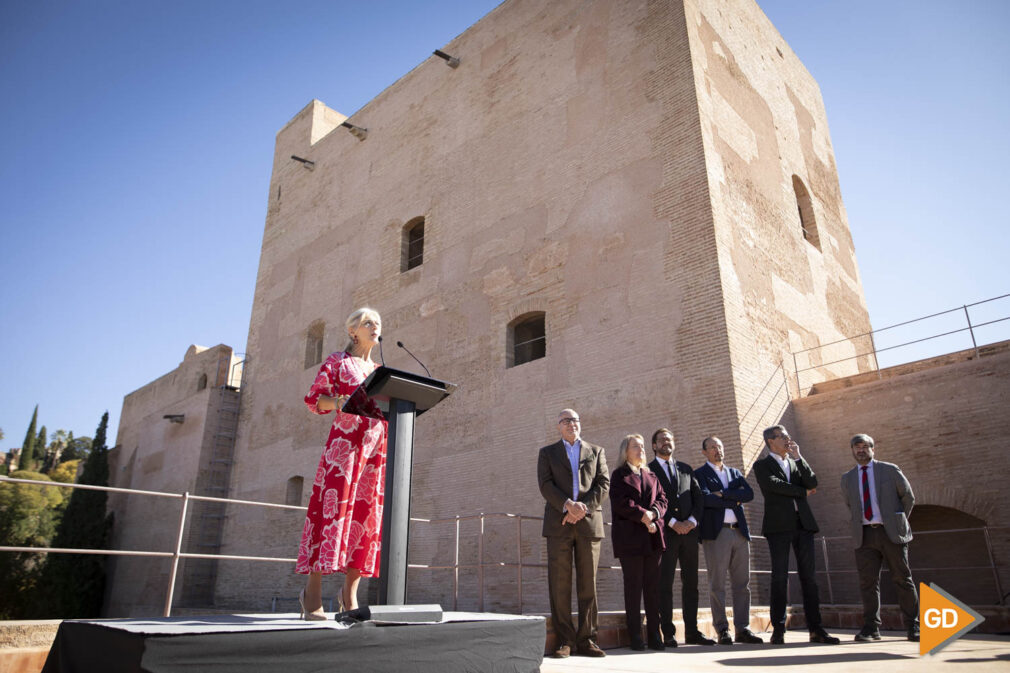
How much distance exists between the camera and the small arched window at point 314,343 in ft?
49.5

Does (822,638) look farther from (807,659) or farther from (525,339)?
(525,339)

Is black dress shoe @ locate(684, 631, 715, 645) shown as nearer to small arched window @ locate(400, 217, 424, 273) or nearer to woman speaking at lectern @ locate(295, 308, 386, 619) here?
woman speaking at lectern @ locate(295, 308, 386, 619)

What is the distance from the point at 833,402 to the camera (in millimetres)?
9523

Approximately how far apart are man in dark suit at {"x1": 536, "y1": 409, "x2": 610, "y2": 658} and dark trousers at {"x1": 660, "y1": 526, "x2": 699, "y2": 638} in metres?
0.88

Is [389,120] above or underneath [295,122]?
underneath

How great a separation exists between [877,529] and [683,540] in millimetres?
1605

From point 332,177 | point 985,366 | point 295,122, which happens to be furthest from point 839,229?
point 295,122

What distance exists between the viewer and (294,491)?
14.1 metres

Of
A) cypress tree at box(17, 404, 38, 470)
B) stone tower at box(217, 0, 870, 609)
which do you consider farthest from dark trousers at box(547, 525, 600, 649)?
cypress tree at box(17, 404, 38, 470)

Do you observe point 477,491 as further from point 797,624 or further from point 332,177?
point 332,177

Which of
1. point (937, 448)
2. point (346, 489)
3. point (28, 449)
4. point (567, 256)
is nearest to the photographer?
point (346, 489)

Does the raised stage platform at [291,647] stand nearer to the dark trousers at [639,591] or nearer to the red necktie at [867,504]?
the dark trousers at [639,591]

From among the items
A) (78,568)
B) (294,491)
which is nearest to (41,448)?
(78,568)

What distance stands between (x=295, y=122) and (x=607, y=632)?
1749 cm
